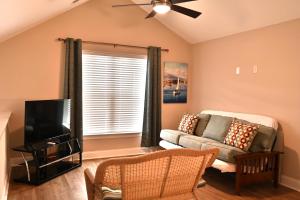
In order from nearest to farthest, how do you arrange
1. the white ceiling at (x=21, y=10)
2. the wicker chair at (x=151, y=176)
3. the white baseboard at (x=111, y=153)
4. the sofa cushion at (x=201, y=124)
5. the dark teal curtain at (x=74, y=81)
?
1. the wicker chair at (x=151, y=176)
2. the white ceiling at (x=21, y=10)
3. the dark teal curtain at (x=74, y=81)
4. the sofa cushion at (x=201, y=124)
5. the white baseboard at (x=111, y=153)

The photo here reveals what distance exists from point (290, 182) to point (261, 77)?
1.61 metres

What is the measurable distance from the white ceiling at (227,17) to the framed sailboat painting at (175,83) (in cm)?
68

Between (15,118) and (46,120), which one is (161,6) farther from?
(15,118)

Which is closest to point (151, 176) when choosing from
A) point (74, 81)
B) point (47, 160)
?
point (47, 160)

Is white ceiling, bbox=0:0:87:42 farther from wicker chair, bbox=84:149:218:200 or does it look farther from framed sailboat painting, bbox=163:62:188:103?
framed sailboat painting, bbox=163:62:188:103

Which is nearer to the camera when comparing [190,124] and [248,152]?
[248,152]

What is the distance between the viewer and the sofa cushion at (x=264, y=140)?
146 inches

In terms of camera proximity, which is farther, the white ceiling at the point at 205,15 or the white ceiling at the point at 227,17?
the white ceiling at the point at 227,17

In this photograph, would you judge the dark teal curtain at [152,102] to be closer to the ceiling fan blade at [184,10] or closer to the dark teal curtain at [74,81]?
the dark teal curtain at [74,81]

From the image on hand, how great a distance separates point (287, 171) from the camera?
382cm

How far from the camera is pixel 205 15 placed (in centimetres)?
460

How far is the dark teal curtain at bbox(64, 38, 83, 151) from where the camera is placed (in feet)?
14.9

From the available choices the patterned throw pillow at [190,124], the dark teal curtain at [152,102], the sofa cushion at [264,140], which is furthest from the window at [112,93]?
the sofa cushion at [264,140]

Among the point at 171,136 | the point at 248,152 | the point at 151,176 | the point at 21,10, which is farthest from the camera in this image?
the point at 171,136
